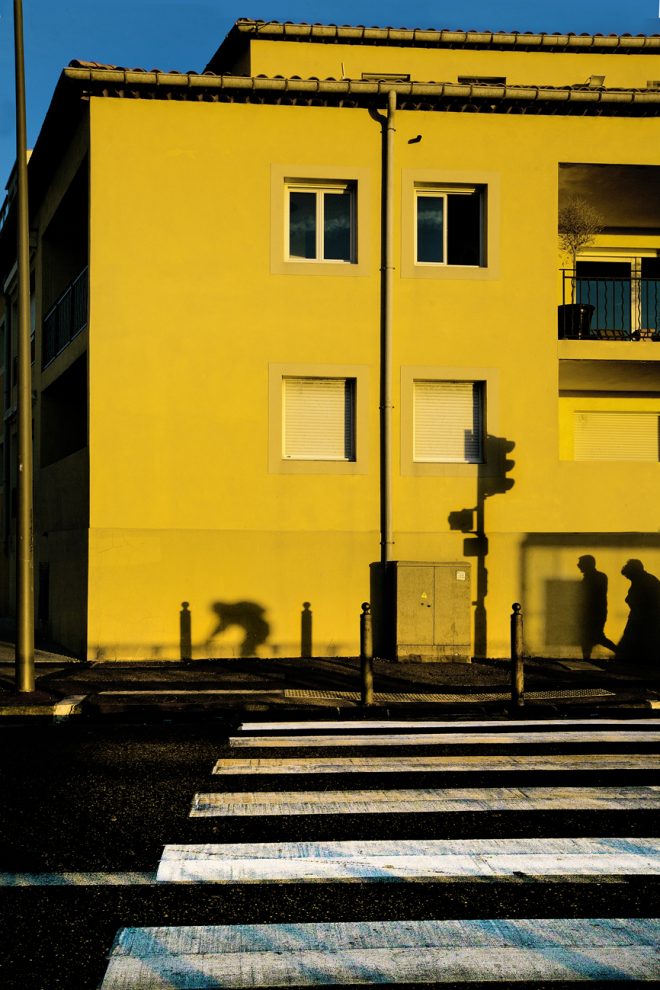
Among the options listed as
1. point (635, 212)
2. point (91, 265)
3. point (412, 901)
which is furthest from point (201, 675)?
point (635, 212)

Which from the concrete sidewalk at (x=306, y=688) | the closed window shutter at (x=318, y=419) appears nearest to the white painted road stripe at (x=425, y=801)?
the concrete sidewalk at (x=306, y=688)

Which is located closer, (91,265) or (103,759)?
(103,759)

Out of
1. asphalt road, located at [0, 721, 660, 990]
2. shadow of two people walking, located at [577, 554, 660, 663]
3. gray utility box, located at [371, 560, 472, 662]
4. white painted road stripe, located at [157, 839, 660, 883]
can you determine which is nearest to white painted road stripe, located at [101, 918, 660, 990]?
asphalt road, located at [0, 721, 660, 990]

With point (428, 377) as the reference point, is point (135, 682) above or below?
below

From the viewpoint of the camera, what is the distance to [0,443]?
1113 inches

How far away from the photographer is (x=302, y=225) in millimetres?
15844

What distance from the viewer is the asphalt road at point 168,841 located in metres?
4.75

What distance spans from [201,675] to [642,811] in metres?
7.72

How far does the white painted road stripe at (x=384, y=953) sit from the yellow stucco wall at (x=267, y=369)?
10.6 meters

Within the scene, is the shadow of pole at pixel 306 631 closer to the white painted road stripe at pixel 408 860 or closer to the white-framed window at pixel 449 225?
the white-framed window at pixel 449 225

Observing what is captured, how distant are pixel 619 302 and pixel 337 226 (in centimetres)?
544

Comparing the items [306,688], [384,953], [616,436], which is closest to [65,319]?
[306,688]

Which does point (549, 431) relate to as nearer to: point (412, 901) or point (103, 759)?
point (103, 759)

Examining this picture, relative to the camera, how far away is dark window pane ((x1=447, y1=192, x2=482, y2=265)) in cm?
1608
